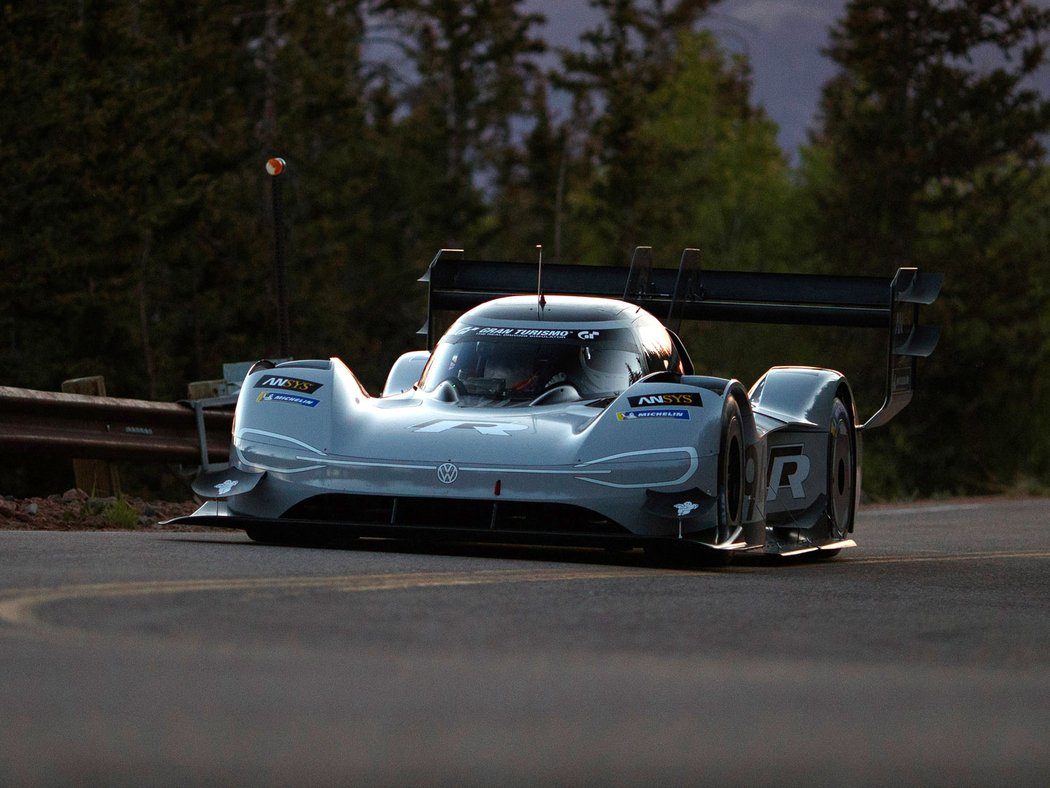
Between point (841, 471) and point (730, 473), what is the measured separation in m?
2.57

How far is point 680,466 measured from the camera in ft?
28.4

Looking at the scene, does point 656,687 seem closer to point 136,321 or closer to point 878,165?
point 136,321

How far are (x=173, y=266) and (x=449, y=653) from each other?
37770 mm

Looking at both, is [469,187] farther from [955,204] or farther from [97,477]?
[97,477]

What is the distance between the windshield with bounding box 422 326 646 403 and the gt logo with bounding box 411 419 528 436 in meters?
0.70

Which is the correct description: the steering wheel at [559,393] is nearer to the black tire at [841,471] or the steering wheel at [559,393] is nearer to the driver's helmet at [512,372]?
the driver's helmet at [512,372]

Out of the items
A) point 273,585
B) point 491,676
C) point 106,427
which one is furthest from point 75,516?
point 491,676

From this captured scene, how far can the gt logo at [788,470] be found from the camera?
33.7 feet

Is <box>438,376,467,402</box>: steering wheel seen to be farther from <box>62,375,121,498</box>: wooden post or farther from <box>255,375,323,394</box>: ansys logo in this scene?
<box>62,375,121,498</box>: wooden post

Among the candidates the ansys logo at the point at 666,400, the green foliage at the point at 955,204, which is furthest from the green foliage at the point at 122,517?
the green foliage at the point at 955,204

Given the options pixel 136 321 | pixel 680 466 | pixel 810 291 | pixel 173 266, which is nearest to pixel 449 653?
pixel 680 466

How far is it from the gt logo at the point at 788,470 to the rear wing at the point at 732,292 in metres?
1.01

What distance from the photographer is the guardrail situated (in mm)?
11648

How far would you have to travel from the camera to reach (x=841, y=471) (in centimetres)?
1147
